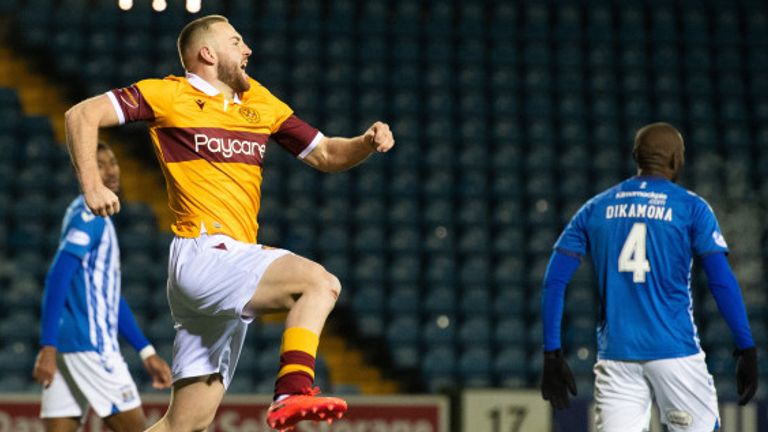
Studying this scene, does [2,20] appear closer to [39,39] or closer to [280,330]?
[39,39]

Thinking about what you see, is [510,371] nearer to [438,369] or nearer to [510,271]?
[438,369]

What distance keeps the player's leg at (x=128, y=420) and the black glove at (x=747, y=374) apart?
2.55 metres

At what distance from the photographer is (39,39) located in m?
10.7

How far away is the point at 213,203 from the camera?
11.3 ft

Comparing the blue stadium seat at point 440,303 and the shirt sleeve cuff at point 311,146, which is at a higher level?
the shirt sleeve cuff at point 311,146

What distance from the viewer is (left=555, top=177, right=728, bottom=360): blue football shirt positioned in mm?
3926

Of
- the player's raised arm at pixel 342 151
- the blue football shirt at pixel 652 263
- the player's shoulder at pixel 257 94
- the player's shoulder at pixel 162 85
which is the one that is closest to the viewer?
the player's shoulder at pixel 162 85

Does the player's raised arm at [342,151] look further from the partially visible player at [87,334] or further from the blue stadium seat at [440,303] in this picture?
the blue stadium seat at [440,303]

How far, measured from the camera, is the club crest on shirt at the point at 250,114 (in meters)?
3.60

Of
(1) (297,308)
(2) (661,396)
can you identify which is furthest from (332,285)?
(2) (661,396)

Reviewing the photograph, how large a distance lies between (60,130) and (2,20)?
57.3 inches

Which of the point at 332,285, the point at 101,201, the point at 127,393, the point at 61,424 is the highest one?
the point at 101,201

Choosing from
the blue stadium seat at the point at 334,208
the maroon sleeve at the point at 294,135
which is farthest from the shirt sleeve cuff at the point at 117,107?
the blue stadium seat at the point at 334,208

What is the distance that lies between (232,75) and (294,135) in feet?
1.16
